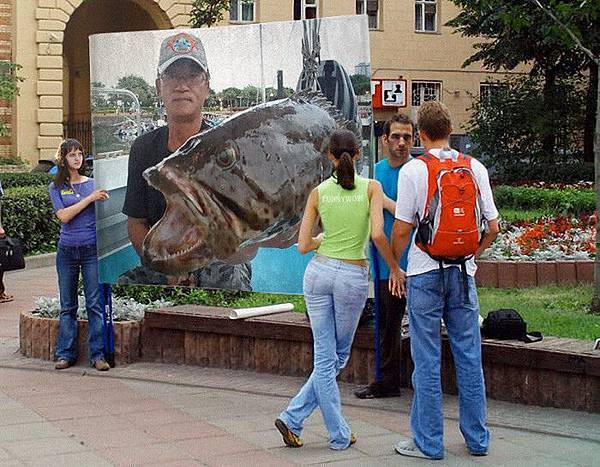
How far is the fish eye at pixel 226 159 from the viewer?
27.7 ft

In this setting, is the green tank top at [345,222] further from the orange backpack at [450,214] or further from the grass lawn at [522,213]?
the grass lawn at [522,213]

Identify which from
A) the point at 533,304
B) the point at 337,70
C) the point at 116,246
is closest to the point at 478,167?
the point at 337,70

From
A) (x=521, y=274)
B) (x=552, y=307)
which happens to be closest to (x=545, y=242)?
(x=521, y=274)

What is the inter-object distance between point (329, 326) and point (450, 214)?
40.2 inches

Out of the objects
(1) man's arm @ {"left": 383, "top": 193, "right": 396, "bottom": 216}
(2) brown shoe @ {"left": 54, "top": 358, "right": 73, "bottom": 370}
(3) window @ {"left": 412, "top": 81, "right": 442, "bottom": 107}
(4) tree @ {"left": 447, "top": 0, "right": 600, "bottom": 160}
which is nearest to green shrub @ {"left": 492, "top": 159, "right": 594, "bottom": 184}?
(4) tree @ {"left": 447, "top": 0, "right": 600, "bottom": 160}

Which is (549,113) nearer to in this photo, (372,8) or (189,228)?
(372,8)

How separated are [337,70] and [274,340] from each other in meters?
2.26

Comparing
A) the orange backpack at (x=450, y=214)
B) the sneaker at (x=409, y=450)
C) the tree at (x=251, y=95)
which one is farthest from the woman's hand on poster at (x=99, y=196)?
the sneaker at (x=409, y=450)

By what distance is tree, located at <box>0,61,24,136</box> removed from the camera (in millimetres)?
28609

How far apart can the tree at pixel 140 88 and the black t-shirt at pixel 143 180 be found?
0.27 metres

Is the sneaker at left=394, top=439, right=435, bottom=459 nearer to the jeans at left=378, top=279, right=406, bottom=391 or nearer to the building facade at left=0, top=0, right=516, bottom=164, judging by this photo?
the jeans at left=378, top=279, right=406, bottom=391

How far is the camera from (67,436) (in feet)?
23.6

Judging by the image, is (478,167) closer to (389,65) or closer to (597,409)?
(597,409)

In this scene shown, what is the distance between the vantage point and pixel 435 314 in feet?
21.8
